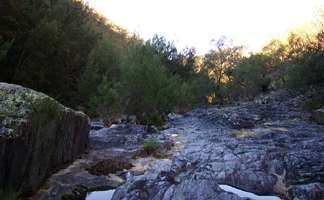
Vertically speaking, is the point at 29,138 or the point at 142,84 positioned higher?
the point at 142,84

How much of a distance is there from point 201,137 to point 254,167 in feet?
21.6

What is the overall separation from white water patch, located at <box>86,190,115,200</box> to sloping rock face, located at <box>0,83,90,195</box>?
126 cm

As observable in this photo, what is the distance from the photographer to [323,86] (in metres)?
31.0

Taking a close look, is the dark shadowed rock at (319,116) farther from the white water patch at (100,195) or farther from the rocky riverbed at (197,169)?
the white water patch at (100,195)

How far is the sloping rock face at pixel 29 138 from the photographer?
671cm

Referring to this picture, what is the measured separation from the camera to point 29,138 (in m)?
7.32

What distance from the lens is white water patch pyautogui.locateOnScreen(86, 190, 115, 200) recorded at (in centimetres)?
805

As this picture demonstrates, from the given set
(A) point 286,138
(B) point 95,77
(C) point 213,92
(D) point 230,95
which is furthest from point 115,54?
(D) point 230,95

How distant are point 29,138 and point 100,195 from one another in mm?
2280

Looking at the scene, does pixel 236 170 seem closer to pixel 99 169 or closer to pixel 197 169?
pixel 197 169

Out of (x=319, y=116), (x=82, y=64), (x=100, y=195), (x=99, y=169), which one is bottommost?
(x=100, y=195)

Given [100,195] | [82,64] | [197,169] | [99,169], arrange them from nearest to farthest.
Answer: [100,195], [99,169], [197,169], [82,64]

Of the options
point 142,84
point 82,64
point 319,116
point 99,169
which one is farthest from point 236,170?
point 82,64

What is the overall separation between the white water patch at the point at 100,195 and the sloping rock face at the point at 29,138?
Answer: 1258 millimetres
